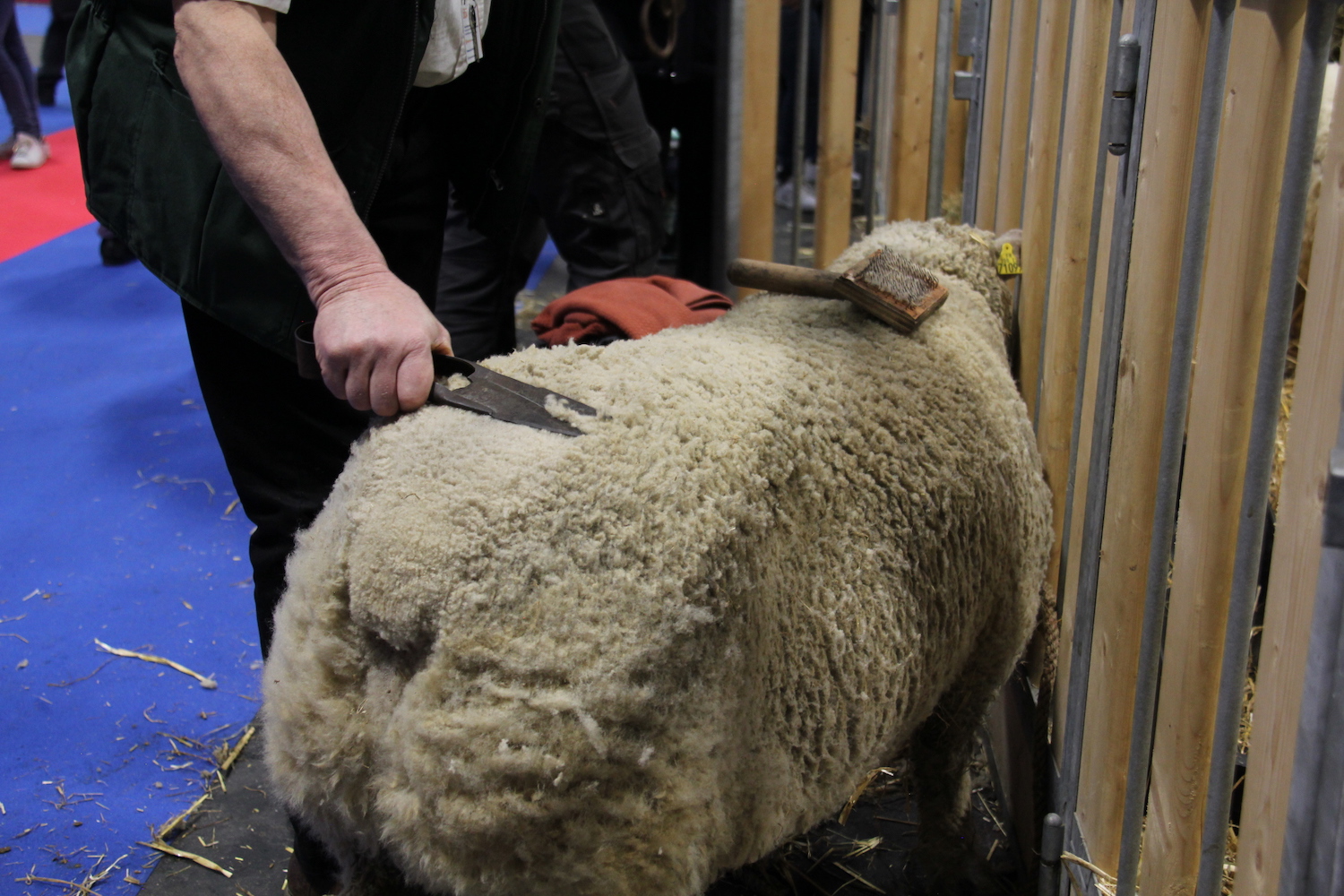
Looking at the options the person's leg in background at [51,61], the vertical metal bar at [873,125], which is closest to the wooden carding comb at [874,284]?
the vertical metal bar at [873,125]

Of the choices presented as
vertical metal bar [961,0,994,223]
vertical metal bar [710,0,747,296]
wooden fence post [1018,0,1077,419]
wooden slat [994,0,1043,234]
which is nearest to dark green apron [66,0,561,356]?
wooden fence post [1018,0,1077,419]

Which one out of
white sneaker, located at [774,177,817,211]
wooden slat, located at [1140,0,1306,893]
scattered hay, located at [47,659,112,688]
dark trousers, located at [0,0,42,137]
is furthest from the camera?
white sneaker, located at [774,177,817,211]

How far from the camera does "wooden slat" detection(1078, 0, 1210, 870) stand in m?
1.19

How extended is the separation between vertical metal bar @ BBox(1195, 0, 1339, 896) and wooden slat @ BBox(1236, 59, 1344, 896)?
31 millimetres

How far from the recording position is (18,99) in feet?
19.6

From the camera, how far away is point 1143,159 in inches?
50.2

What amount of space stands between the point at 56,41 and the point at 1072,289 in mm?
7779

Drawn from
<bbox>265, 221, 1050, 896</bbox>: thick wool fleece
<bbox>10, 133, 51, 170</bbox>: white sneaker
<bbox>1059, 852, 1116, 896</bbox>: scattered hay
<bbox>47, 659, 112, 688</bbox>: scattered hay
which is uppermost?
<bbox>10, 133, 51, 170</bbox>: white sneaker

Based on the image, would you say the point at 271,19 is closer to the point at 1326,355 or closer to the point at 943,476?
the point at 943,476

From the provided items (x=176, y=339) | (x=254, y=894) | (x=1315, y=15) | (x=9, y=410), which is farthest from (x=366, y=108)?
(x=176, y=339)

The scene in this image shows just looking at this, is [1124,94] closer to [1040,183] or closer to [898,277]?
[898,277]

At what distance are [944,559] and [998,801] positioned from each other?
1.05 m

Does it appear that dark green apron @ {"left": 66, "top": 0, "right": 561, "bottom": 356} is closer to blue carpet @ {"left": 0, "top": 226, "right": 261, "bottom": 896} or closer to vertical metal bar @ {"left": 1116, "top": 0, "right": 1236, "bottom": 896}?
vertical metal bar @ {"left": 1116, "top": 0, "right": 1236, "bottom": 896}

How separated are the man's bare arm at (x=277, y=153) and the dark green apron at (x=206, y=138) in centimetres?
13
